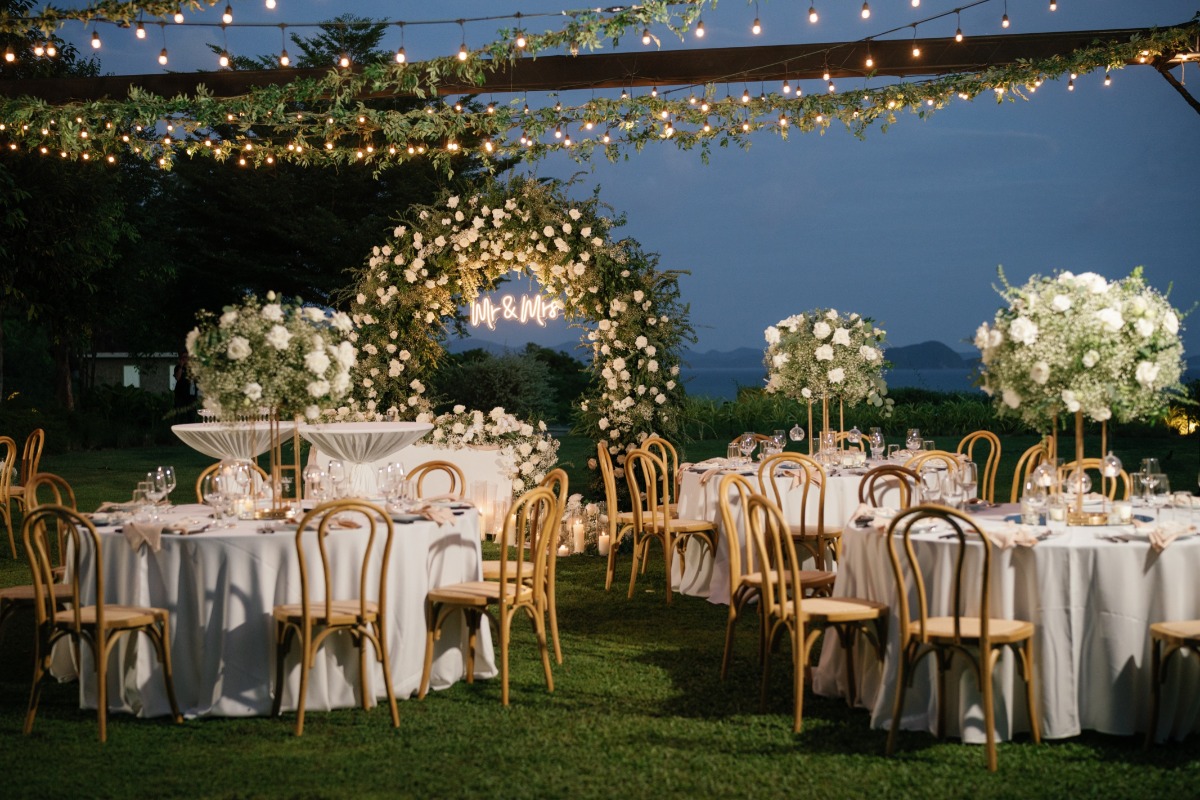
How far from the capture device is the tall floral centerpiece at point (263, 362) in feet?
17.8

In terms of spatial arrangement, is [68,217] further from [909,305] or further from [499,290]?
[909,305]

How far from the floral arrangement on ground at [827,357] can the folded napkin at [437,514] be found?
360 centimetres

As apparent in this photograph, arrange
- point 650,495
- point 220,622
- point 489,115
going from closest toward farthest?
1. point 220,622
2. point 650,495
3. point 489,115

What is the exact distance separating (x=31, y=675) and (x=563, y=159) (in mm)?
5540

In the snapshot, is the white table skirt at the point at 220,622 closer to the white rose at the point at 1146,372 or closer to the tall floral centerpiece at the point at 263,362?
the tall floral centerpiece at the point at 263,362

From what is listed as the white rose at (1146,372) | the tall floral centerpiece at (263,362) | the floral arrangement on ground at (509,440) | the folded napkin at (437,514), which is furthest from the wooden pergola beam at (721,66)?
the white rose at (1146,372)

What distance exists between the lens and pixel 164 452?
2184 centimetres

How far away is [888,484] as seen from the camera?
299 inches

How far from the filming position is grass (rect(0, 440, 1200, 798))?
430 cm

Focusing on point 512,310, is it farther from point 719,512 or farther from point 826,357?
point 719,512

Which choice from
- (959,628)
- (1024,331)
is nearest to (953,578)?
(959,628)

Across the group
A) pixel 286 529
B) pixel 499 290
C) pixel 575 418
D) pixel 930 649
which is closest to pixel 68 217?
pixel 499 290

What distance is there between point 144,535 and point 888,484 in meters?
4.58

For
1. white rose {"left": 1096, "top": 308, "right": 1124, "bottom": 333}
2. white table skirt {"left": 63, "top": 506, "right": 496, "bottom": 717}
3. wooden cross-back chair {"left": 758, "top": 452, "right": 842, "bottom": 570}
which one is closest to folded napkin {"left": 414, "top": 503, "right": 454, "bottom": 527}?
white table skirt {"left": 63, "top": 506, "right": 496, "bottom": 717}
